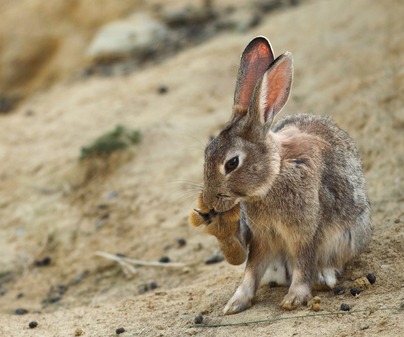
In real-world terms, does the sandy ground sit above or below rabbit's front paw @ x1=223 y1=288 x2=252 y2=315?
Answer: above

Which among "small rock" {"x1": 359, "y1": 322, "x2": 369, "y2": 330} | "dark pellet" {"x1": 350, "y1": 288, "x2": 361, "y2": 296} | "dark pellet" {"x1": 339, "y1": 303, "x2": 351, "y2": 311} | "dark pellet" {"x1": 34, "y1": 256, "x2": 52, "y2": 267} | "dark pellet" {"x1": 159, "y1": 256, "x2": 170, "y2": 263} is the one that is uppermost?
"dark pellet" {"x1": 34, "y1": 256, "x2": 52, "y2": 267}

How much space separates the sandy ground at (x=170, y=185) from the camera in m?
5.42

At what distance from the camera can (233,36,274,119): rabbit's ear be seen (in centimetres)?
535

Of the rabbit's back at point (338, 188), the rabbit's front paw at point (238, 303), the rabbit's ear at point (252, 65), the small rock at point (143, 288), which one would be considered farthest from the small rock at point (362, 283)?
the small rock at point (143, 288)

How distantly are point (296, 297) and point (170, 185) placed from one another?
3.39 m

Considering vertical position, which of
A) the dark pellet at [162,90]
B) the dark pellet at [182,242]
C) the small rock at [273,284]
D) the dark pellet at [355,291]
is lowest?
the dark pellet at [355,291]

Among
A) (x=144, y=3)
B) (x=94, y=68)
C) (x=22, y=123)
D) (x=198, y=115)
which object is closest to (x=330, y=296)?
(x=198, y=115)

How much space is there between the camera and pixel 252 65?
542 cm

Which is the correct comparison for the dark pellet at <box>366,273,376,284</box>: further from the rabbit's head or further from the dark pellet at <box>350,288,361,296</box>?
the rabbit's head

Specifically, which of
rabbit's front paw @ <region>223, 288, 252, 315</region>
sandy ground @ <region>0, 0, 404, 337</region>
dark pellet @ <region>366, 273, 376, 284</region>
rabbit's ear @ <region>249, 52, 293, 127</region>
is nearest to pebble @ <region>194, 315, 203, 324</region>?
sandy ground @ <region>0, 0, 404, 337</region>

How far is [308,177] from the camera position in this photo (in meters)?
5.11

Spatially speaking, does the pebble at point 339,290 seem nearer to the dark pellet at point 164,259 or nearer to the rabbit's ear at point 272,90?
the rabbit's ear at point 272,90

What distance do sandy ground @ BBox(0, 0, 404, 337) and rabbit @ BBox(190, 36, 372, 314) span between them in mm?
187

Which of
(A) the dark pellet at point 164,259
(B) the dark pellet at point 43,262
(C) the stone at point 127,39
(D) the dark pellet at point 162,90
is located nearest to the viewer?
(A) the dark pellet at point 164,259
